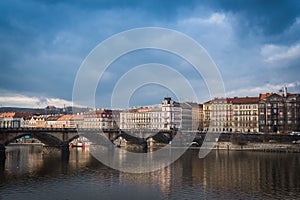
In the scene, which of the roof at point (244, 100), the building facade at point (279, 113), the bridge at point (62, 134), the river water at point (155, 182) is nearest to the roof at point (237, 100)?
the roof at point (244, 100)

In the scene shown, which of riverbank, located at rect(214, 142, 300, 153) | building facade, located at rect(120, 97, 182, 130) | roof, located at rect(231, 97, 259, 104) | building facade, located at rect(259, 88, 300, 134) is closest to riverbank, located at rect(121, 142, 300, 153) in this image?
riverbank, located at rect(214, 142, 300, 153)

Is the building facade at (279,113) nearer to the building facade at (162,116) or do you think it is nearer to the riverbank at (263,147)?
the riverbank at (263,147)

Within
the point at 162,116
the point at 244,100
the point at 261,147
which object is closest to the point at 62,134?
the point at 261,147

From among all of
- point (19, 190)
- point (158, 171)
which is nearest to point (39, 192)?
point (19, 190)

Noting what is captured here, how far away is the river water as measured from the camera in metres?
33.9

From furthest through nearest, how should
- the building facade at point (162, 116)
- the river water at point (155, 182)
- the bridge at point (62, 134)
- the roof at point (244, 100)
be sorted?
1. the building facade at point (162, 116)
2. the roof at point (244, 100)
3. the bridge at point (62, 134)
4. the river water at point (155, 182)

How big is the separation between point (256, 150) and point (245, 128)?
32.7m

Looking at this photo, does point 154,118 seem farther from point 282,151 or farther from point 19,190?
point 19,190

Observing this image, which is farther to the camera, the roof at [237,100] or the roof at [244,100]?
the roof at [237,100]

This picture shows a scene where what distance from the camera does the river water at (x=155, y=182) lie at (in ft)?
111

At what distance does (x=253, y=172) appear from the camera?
48312mm

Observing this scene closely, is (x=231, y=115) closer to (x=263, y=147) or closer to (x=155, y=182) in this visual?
(x=263, y=147)

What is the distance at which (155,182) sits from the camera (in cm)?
4091

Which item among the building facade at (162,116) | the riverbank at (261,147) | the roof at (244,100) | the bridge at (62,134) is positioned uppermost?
the roof at (244,100)
